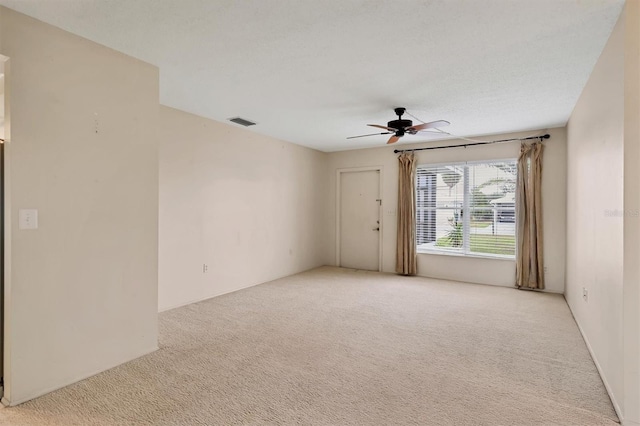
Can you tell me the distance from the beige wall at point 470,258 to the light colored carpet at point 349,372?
1071 millimetres

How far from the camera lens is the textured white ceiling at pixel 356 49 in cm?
205

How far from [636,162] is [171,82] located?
3.63 metres

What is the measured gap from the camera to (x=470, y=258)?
562 cm

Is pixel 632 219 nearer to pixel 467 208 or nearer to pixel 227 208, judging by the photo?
pixel 467 208

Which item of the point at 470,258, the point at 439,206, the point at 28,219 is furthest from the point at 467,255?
the point at 28,219

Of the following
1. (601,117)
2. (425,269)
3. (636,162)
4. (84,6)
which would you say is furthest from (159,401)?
(425,269)

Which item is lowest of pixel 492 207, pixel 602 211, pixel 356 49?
pixel 602 211

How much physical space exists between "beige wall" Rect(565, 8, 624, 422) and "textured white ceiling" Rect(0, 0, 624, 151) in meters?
0.26

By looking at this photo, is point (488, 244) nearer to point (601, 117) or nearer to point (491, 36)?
point (601, 117)

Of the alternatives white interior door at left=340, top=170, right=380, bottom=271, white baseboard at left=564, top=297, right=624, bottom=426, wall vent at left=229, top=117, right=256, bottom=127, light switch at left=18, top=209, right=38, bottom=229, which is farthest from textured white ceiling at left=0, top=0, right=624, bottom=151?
white interior door at left=340, top=170, right=380, bottom=271

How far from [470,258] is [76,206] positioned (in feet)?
17.7

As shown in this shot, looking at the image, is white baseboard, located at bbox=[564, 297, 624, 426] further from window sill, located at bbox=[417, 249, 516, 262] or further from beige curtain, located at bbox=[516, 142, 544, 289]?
window sill, located at bbox=[417, 249, 516, 262]

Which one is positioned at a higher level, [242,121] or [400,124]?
[242,121]

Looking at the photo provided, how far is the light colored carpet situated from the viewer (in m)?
2.05
